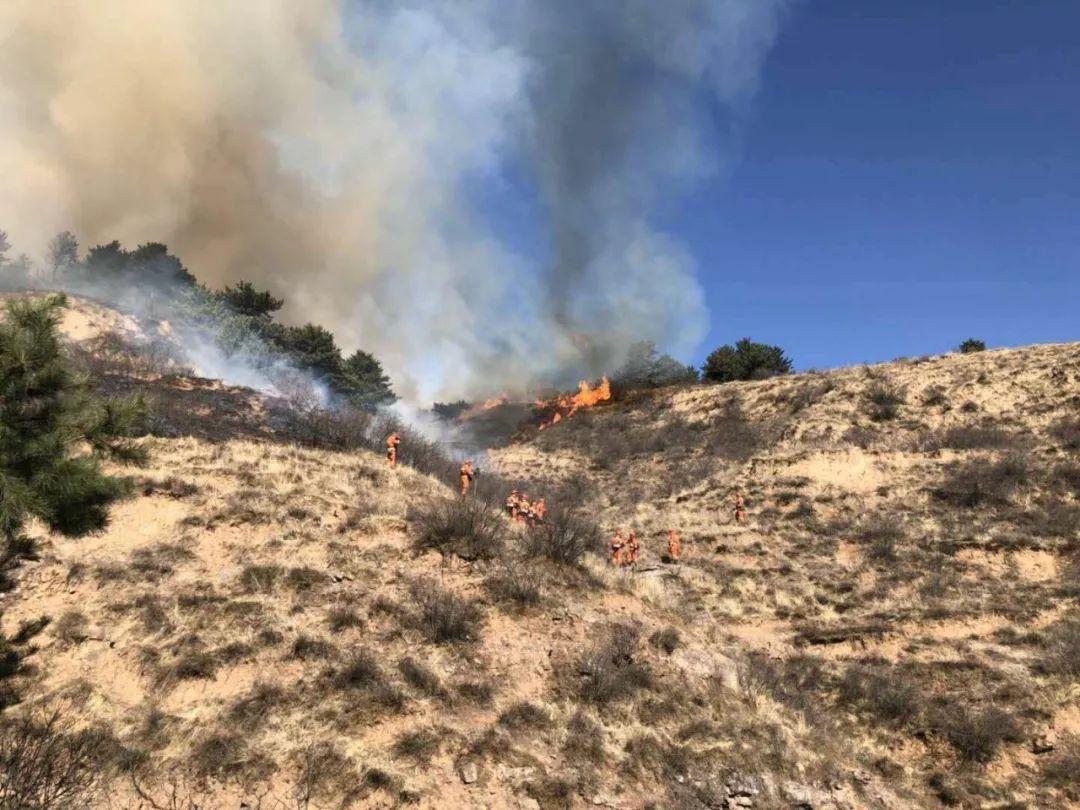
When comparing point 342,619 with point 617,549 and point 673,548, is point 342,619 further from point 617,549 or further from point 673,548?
point 673,548

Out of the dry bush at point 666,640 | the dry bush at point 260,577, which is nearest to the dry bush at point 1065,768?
the dry bush at point 666,640

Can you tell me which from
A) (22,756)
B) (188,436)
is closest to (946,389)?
(188,436)

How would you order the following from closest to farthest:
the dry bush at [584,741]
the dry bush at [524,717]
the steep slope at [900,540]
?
1. the dry bush at [584,741]
2. the dry bush at [524,717]
3. the steep slope at [900,540]

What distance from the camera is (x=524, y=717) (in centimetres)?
1027

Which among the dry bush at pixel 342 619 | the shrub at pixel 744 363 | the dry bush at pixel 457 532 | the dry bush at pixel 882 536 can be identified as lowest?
the dry bush at pixel 342 619

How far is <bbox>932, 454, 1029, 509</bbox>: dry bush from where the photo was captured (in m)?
24.0

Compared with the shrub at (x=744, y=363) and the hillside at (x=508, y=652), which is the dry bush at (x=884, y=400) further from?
the shrub at (x=744, y=363)

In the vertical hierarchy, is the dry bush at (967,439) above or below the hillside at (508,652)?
above

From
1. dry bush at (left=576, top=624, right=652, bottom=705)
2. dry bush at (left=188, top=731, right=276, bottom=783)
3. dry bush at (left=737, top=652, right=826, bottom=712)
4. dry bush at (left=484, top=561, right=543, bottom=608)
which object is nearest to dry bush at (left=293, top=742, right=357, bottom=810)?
dry bush at (left=188, top=731, right=276, bottom=783)

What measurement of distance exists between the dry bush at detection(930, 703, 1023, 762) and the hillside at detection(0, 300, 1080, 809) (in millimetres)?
53

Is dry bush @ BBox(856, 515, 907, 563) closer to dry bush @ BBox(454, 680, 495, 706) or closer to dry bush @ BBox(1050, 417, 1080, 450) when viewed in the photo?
dry bush @ BBox(1050, 417, 1080, 450)

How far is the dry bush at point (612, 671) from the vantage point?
1102 centimetres

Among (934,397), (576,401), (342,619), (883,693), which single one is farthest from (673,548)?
(576,401)

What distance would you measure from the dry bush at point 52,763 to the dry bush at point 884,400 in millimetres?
37495
